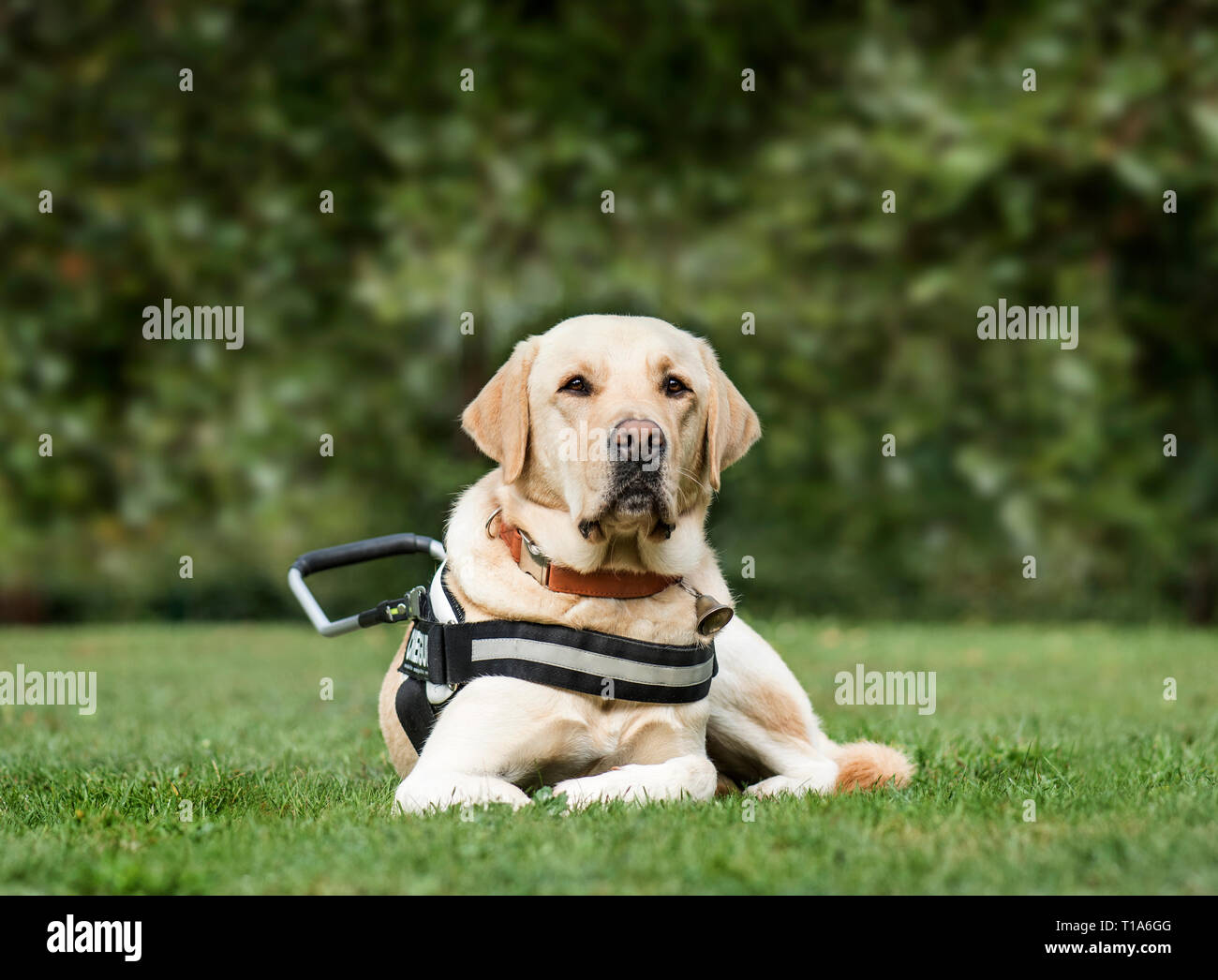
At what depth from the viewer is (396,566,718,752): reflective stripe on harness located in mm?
3475

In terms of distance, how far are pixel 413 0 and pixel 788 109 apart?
3.57m

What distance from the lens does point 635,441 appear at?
3.38 metres

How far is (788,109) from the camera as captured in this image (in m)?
11.6

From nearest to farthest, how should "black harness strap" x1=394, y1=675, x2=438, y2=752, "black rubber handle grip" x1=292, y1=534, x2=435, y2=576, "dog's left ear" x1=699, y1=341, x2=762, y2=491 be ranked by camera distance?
"black harness strap" x1=394, y1=675, x2=438, y2=752
"dog's left ear" x1=699, y1=341, x2=762, y2=491
"black rubber handle grip" x1=292, y1=534, x2=435, y2=576

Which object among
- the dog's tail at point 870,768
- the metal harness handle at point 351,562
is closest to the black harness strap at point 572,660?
the metal harness handle at point 351,562

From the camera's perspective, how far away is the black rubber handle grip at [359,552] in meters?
4.03

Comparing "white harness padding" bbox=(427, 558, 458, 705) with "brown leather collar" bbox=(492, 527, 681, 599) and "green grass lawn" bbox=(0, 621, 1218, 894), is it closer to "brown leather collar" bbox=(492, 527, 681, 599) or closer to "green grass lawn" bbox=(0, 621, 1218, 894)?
"brown leather collar" bbox=(492, 527, 681, 599)

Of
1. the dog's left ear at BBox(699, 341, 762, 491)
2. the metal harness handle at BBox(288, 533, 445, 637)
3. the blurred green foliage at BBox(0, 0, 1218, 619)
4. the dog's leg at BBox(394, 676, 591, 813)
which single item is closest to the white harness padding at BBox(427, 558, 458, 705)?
the dog's leg at BBox(394, 676, 591, 813)

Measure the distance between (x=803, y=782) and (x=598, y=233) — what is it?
794cm

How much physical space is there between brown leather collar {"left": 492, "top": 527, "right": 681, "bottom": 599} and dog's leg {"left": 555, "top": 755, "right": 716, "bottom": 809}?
0.50 metres

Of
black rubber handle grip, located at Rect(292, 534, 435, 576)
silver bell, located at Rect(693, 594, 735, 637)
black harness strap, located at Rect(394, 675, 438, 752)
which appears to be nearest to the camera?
silver bell, located at Rect(693, 594, 735, 637)

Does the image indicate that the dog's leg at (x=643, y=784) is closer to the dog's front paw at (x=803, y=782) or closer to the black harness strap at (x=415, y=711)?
the dog's front paw at (x=803, y=782)

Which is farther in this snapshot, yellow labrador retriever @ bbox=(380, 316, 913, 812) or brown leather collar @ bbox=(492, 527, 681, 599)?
brown leather collar @ bbox=(492, 527, 681, 599)
